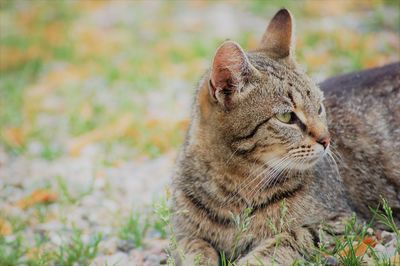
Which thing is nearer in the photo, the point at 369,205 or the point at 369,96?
the point at 369,205

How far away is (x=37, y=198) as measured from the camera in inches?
192

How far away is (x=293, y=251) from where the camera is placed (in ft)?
10.8

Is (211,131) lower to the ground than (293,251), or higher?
higher

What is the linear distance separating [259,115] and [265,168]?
0.30 metres

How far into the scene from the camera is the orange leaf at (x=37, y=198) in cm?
484

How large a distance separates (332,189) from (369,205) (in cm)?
31

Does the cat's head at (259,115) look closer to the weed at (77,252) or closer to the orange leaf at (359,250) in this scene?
the orange leaf at (359,250)

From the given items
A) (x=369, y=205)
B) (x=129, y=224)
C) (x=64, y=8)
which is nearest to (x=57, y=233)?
(x=129, y=224)

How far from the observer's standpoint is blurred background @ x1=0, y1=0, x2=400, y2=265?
4680mm

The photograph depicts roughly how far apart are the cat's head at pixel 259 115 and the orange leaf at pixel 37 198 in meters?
1.94

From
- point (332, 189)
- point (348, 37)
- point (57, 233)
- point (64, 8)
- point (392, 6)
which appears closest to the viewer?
point (332, 189)

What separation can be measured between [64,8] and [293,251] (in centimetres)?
746

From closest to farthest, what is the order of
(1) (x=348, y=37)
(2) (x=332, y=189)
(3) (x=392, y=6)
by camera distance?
1. (2) (x=332, y=189)
2. (1) (x=348, y=37)
3. (3) (x=392, y=6)

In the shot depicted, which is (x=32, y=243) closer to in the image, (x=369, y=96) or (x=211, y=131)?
(x=211, y=131)
